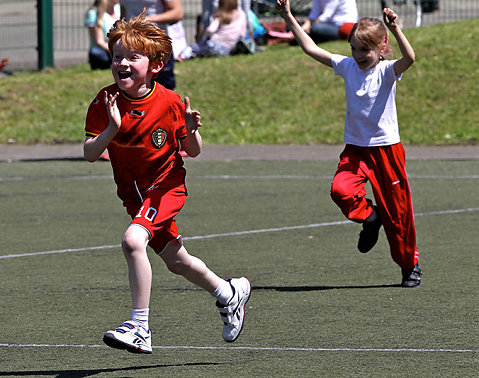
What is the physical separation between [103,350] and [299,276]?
2.20 m

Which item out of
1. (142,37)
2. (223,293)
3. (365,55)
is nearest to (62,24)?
(365,55)

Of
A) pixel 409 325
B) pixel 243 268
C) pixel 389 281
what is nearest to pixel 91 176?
pixel 243 268

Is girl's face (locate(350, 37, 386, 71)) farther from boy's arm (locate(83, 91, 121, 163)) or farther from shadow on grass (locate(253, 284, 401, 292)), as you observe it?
boy's arm (locate(83, 91, 121, 163))

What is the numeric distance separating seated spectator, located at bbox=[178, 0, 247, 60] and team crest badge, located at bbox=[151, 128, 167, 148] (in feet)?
41.1

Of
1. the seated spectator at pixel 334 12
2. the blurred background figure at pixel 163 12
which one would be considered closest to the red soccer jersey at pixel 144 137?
the blurred background figure at pixel 163 12

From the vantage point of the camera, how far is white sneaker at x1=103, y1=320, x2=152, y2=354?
4.92 meters

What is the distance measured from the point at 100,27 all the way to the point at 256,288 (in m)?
10.1

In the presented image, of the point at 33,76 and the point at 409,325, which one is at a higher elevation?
the point at 409,325

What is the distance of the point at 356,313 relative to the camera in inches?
250

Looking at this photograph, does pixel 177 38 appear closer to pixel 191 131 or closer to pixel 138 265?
pixel 191 131

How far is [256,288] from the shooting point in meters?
7.13

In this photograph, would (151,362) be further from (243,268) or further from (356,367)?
(243,268)

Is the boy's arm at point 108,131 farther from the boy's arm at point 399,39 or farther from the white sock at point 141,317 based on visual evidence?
the boy's arm at point 399,39

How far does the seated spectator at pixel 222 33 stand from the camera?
58.3 ft
